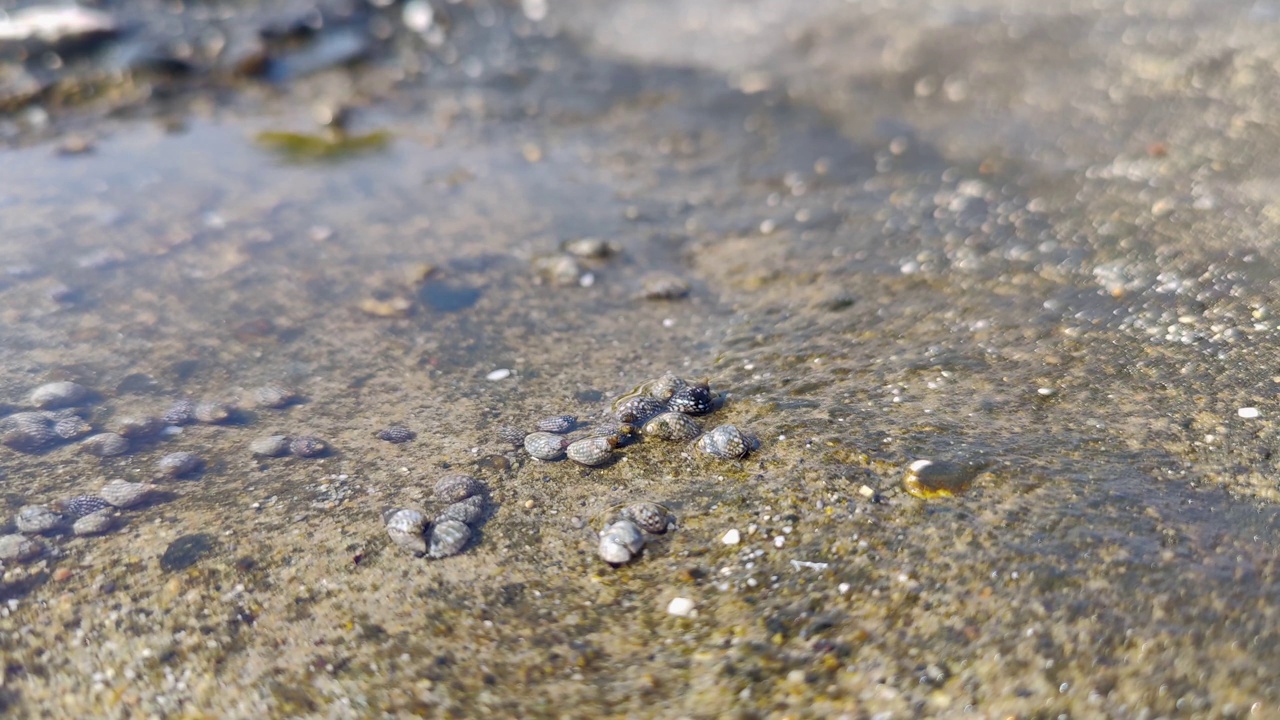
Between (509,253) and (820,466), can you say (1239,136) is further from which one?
(509,253)

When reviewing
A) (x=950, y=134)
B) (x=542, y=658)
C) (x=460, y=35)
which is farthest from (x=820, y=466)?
(x=460, y=35)

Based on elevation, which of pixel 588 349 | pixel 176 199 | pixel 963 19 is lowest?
pixel 588 349

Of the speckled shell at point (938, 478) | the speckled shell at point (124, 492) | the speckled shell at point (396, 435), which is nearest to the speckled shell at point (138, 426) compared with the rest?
the speckled shell at point (124, 492)

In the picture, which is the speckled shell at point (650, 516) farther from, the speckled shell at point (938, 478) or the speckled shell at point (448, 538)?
the speckled shell at point (938, 478)

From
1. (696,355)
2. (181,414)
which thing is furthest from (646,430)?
(181,414)

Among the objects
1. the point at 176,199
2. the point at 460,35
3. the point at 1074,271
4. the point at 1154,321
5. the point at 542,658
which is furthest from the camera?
the point at 460,35

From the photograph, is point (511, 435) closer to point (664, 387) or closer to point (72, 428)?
point (664, 387)

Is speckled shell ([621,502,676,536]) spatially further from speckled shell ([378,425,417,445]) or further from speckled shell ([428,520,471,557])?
speckled shell ([378,425,417,445])
